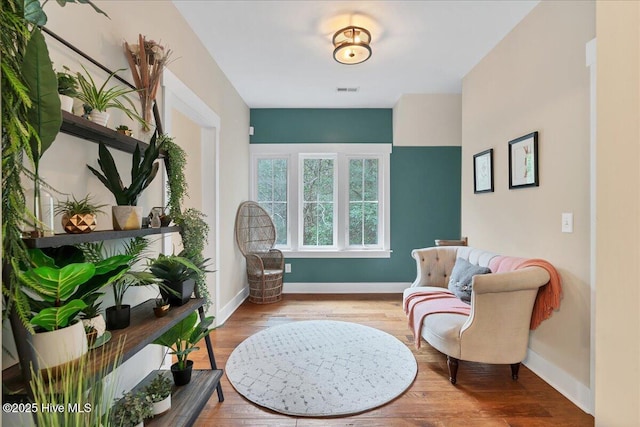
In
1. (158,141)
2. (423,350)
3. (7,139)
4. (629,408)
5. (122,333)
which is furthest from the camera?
(423,350)

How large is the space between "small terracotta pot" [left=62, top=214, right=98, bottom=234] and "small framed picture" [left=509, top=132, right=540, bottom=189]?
2.73 m

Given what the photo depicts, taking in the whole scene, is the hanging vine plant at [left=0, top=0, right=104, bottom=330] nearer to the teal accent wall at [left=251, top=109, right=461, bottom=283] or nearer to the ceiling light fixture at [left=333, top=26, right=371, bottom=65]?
the ceiling light fixture at [left=333, top=26, right=371, bottom=65]

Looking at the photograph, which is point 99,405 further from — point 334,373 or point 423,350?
point 423,350

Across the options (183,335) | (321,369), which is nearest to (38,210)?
(183,335)

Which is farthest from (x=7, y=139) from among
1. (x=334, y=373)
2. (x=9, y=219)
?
(x=334, y=373)

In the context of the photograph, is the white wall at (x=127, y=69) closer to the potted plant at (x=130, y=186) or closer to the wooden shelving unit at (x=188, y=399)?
the potted plant at (x=130, y=186)

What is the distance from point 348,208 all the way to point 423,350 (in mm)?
2279

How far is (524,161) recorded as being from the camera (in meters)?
2.30

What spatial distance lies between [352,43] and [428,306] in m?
2.26

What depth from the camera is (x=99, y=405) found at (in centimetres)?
83

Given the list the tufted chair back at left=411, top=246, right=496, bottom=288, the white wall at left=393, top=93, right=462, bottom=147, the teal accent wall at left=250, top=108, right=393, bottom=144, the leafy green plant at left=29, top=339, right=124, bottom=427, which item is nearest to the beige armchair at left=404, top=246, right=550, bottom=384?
the tufted chair back at left=411, top=246, right=496, bottom=288

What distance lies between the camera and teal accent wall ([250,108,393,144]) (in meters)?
4.28

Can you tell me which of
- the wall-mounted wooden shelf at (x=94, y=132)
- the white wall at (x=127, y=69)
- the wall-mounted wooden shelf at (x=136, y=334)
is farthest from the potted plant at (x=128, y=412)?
the wall-mounted wooden shelf at (x=94, y=132)

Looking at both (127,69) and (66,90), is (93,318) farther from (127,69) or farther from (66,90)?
(127,69)
